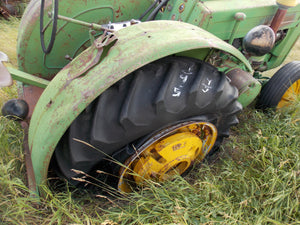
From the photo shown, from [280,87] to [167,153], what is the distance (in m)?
1.38

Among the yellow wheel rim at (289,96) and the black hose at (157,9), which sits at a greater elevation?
the black hose at (157,9)

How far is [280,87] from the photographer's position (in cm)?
223

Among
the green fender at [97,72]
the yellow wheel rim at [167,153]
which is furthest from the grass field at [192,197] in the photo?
the green fender at [97,72]

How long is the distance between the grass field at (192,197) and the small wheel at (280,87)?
0.44m

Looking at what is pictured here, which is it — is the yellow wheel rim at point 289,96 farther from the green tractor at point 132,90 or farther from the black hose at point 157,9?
the black hose at point 157,9

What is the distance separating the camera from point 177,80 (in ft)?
3.80

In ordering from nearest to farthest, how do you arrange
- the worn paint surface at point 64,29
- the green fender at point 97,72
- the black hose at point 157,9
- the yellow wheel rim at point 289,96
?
the green fender at point 97,72 → the worn paint surface at point 64,29 → the black hose at point 157,9 → the yellow wheel rim at point 289,96

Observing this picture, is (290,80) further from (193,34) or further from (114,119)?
(114,119)

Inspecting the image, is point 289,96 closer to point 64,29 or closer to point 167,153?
point 167,153

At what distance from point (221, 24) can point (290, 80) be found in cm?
89

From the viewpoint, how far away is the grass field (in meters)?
1.37

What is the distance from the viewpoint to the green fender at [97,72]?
3.29 ft

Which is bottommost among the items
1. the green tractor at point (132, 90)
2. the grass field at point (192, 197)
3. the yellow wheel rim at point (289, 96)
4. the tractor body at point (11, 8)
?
the tractor body at point (11, 8)

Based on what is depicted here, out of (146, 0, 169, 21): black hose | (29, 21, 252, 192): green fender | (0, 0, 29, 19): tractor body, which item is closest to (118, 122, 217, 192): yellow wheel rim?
(29, 21, 252, 192): green fender
